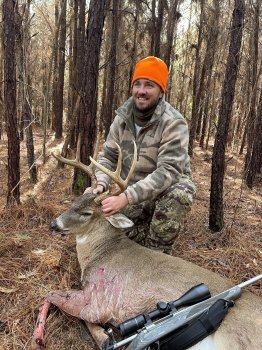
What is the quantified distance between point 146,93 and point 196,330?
2.37 m

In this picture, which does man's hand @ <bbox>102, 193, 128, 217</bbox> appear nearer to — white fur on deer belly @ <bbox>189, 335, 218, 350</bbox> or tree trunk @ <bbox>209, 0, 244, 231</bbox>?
white fur on deer belly @ <bbox>189, 335, 218, 350</bbox>

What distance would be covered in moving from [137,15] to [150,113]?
10143 mm

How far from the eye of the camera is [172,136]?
387 centimetres

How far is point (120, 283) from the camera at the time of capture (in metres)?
3.27

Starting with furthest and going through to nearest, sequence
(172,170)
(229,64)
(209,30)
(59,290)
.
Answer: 1. (209,30)
2. (229,64)
3. (172,170)
4. (59,290)

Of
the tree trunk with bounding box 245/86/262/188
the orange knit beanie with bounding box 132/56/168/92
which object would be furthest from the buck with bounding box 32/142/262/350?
the tree trunk with bounding box 245/86/262/188

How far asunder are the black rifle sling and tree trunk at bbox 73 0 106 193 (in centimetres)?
381

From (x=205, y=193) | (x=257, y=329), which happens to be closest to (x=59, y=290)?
(x=257, y=329)

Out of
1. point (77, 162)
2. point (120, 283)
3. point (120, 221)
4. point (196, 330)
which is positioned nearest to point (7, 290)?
point (120, 283)

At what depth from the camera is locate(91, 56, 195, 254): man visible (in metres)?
3.79

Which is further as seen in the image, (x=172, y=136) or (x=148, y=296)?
(x=172, y=136)

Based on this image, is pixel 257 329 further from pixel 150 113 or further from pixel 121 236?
pixel 150 113

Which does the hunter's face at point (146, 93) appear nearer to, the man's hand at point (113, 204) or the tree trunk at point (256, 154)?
the man's hand at point (113, 204)

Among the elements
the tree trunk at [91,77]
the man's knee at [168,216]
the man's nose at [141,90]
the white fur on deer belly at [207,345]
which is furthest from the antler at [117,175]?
the tree trunk at [91,77]
